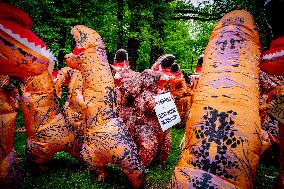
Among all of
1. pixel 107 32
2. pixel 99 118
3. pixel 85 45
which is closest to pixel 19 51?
pixel 99 118

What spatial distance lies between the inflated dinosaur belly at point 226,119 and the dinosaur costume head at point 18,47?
1.05 m

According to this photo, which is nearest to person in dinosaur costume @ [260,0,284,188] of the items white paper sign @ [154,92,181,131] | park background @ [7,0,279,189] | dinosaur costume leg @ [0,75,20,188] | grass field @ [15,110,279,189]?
park background @ [7,0,279,189]

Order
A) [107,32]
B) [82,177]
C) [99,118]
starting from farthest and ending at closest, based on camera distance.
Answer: [107,32], [82,177], [99,118]

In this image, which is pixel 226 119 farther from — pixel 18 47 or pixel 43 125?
pixel 43 125

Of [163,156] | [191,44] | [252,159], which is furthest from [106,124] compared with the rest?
[191,44]

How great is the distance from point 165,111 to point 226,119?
3.44 metres

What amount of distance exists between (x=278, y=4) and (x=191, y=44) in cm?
2826

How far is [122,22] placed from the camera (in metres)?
9.16

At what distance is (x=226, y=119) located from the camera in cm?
169

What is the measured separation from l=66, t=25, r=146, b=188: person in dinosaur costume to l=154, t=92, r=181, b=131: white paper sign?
106cm

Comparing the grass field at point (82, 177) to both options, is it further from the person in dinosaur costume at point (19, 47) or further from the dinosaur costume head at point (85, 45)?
the person in dinosaur costume at point (19, 47)

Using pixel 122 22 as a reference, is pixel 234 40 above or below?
below

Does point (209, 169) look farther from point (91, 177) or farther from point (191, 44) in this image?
point (191, 44)

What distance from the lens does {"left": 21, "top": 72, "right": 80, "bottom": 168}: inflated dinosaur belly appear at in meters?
4.25
